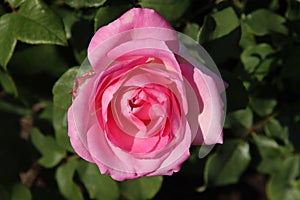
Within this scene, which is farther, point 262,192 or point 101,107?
point 262,192

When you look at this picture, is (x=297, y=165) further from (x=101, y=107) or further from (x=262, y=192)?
(x=101, y=107)

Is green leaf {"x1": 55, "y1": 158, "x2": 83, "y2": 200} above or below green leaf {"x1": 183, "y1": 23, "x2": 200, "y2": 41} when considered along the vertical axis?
below

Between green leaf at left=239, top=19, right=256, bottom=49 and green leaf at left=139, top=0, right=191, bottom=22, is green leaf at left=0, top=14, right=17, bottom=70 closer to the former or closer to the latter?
green leaf at left=139, top=0, right=191, bottom=22

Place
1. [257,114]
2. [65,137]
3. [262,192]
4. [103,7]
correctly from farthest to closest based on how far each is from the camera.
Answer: [262,192], [257,114], [65,137], [103,7]

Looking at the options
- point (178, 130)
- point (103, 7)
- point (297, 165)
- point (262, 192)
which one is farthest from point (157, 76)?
point (262, 192)

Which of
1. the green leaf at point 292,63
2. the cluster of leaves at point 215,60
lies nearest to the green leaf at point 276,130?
the cluster of leaves at point 215,60

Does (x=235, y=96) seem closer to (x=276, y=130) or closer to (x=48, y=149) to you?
(x=276, y=130)

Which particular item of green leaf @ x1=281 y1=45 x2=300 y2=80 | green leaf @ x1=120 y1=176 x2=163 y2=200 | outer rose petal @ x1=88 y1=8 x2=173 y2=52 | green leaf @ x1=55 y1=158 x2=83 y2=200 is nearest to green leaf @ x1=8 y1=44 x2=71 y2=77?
green leaf @ x1=55 y1=158 x2=83 y2=200
